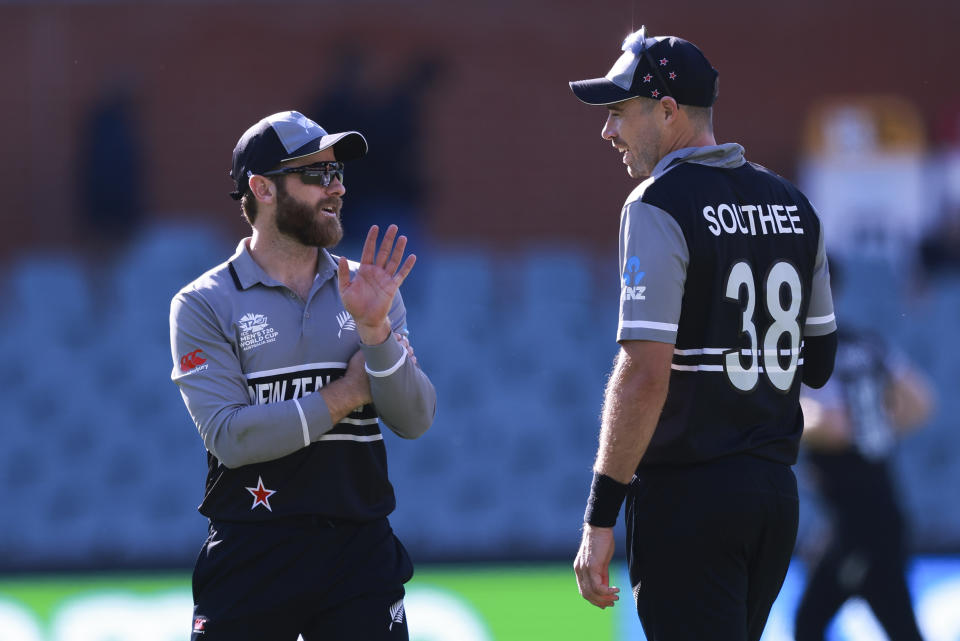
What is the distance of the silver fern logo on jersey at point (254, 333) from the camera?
263 cm

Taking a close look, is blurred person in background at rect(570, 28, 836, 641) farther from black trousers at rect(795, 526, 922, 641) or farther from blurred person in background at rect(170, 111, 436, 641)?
black trousers at rect(795, 526, 922, 641)

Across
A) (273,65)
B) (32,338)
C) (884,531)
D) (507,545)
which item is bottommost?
(507,545)

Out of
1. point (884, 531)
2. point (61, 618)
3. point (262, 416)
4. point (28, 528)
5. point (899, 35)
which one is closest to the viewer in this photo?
point (262, 416)

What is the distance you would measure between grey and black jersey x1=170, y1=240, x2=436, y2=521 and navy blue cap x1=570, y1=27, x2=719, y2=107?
75 cm

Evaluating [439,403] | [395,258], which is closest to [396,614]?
[395,258]

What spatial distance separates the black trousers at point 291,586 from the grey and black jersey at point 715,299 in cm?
66

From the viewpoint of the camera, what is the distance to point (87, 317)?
275 inches

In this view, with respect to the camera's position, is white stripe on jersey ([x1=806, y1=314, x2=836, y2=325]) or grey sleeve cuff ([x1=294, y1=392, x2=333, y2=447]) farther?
white stripe on jersey ([x1=806, y1=314, x2=836, y2=325])

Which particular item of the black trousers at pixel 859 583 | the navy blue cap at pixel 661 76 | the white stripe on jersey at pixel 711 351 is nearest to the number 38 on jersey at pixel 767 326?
the white stripe on jersey at pixel 711 351

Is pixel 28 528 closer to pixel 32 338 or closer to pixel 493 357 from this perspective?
pixel 32 338

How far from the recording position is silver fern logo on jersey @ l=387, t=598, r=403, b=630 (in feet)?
8.60

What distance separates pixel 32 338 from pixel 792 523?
5.45 m

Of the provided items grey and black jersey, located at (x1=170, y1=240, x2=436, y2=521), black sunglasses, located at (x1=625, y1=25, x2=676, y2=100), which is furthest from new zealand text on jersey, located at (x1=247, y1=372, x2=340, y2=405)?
black sunglasses, located at (x1=625, y1=25, x2=676, y2=100)

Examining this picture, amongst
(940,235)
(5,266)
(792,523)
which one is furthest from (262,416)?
(940,235)
